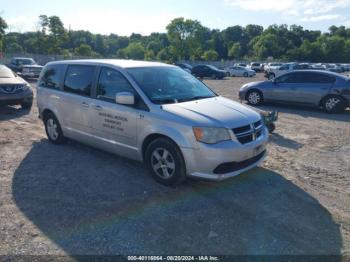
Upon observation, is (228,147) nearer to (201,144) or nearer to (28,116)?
(201,144)

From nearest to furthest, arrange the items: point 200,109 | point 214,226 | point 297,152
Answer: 1. point 214,226
2. point 200,109
3. point 297,152

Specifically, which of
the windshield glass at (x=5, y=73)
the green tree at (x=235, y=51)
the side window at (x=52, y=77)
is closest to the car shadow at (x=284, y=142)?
the side window at (x=52, y=77)

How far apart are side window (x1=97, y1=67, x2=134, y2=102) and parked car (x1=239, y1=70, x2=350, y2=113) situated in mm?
9000

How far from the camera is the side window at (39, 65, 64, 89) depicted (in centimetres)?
683

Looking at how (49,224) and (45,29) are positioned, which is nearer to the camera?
(49,224)

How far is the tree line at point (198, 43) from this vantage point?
6009 centimetres

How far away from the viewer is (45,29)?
59.4m

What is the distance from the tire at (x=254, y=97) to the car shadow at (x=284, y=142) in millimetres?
5422

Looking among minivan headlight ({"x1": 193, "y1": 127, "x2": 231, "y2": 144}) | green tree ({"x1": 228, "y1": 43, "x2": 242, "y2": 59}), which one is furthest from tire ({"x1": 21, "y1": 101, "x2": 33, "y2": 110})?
green tree ({"x1": 228, "y1": 43, "x2": 242, "y2": 59})

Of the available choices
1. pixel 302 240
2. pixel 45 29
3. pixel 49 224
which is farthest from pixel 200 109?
pixel 45 29

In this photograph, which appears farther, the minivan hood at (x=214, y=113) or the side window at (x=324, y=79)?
the side window at (x=324, y=79)

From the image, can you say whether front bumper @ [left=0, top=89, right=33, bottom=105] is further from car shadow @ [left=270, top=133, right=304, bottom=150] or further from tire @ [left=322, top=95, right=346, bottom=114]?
tire @ [left=322, top=95, right=346, bottom=114]

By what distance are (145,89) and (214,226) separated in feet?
7.92

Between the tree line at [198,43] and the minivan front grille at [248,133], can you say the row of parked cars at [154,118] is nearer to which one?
the minivan front grille at [248,133]
